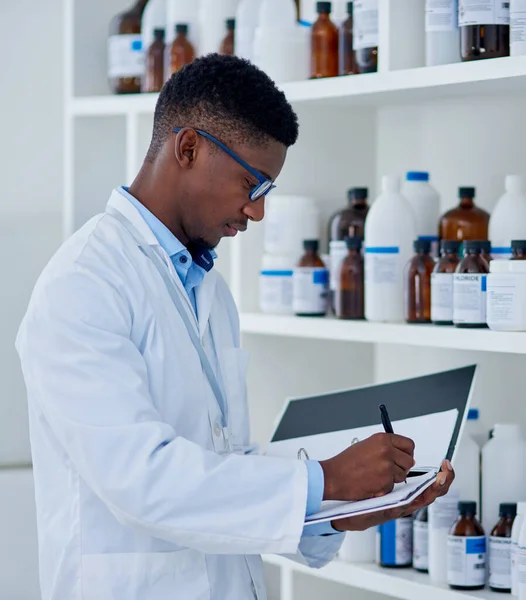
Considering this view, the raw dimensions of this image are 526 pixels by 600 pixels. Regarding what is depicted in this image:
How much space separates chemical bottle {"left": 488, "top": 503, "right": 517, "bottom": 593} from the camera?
1626 millimetres

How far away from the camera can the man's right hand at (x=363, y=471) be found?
1156 mm

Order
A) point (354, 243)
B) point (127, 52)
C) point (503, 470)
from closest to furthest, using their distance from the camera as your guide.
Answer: point (503, 470) → point (354, 243) → point (127, 52)

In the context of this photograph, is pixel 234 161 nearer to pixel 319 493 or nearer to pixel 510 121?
pixel 319 493

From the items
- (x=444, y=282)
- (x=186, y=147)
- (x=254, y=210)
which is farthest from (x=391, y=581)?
(x=186, y=147)

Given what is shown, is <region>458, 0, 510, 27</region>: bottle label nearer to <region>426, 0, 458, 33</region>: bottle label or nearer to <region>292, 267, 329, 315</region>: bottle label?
<region>426, 0, 458, 33</region>: bottle label

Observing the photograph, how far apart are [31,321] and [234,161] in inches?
12.4

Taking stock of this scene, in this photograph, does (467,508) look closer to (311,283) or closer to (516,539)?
(516,539)

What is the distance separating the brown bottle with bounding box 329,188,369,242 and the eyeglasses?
62 cm

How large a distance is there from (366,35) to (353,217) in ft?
1.10

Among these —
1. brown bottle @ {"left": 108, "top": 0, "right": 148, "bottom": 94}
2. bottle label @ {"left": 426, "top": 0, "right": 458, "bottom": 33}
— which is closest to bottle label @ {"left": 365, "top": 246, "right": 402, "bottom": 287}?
bottle label @ {"left": 426, "top": 0, "right": 458, "bottom": 33}

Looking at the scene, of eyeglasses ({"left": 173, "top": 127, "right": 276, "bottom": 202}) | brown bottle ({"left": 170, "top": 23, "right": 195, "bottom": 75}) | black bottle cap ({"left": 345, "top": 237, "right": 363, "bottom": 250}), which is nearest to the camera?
eyeglasses ({"left": 173, "top": 127, "right": 276, "bottom": 202})

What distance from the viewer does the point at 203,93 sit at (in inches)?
49.8

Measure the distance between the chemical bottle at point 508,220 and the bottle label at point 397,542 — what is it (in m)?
0.51

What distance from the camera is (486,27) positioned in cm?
160
